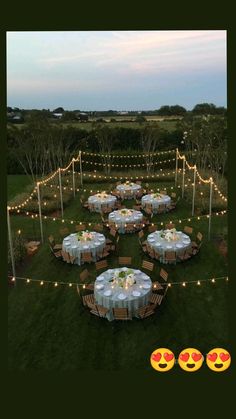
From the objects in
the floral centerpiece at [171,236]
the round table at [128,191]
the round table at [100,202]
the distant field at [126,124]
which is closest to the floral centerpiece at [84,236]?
the floral centerpiece at [171,236]

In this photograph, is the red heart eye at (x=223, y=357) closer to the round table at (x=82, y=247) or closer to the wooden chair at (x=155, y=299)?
the wooden chair at (x=155, y=299)

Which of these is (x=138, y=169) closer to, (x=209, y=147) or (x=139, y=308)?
(x=209, y=147)

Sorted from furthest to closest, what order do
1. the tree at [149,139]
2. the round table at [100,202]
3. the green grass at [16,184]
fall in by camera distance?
1. the tree at [149,139]
2. the green grass at [16,184]
3. the round table at [100,202]

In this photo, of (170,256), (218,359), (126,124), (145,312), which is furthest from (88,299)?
(126,124)

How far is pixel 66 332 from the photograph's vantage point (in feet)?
35.0

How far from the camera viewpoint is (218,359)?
865cm

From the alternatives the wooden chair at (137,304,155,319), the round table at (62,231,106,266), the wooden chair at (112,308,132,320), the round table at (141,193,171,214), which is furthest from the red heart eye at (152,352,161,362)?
the round table at (141,193,171,214)

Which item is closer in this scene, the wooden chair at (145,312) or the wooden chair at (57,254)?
the wooden chair at (145,312)

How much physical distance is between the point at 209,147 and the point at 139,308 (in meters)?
17.0

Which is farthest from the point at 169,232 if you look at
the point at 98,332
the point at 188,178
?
the point at 188,178

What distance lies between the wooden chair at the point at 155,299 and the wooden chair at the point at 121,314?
919mm

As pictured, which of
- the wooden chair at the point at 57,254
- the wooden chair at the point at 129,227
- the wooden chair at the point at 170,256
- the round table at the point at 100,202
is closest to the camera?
the wooden chair at the point at 170,256

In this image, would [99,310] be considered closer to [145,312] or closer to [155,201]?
[145,312]

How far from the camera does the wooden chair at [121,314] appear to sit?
34.8ft
